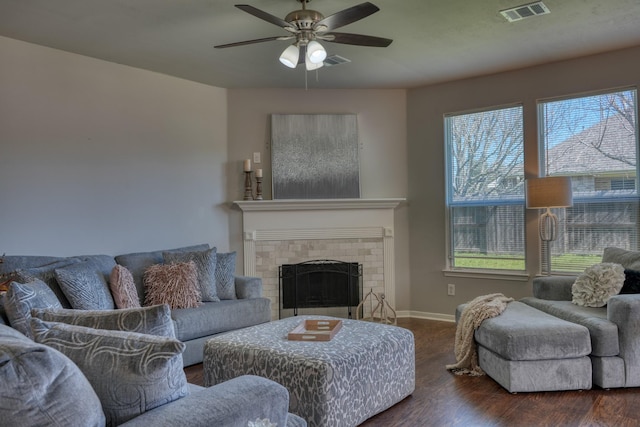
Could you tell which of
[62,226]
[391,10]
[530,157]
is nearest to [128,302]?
[62,226]

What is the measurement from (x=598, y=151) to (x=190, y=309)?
398 centimetres

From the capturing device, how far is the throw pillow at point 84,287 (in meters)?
3.13

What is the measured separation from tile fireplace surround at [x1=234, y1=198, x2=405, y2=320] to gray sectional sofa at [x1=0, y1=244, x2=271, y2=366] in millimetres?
828

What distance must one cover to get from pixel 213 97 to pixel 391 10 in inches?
100

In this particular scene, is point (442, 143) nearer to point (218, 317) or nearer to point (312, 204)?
point (312, 204)

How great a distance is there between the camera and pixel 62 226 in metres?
3.98

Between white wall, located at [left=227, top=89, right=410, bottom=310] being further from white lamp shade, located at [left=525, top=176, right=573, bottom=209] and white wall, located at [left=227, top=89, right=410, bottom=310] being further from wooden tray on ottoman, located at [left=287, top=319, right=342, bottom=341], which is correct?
wooden tray on ottoman, located at [left=287, top=319, right=342, bottom=341]

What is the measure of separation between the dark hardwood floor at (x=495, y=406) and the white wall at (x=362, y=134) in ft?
7.10

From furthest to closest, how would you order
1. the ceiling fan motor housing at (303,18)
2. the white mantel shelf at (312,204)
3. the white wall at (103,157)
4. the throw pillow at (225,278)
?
the white mantel shelf at (312,204) → the throw pillow at (225,278) → the white wall at (103,157) → the ceiling fan motor housing at (303,18)

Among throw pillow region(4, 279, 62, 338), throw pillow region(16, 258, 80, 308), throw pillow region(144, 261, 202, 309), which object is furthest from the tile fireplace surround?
throw pillow region(4, 279, 62, 338)

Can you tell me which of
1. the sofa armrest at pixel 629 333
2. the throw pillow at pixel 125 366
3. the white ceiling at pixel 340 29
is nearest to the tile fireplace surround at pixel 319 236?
the white ceiling at pixel 340 29

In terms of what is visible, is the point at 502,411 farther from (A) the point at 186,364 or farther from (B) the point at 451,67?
(B) the point at 451,67

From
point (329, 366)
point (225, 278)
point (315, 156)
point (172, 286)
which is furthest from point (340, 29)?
point (329, 366)

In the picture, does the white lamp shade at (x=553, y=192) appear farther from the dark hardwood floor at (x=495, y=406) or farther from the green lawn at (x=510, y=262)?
the dark hardwood floor at (x=495, y=406)
